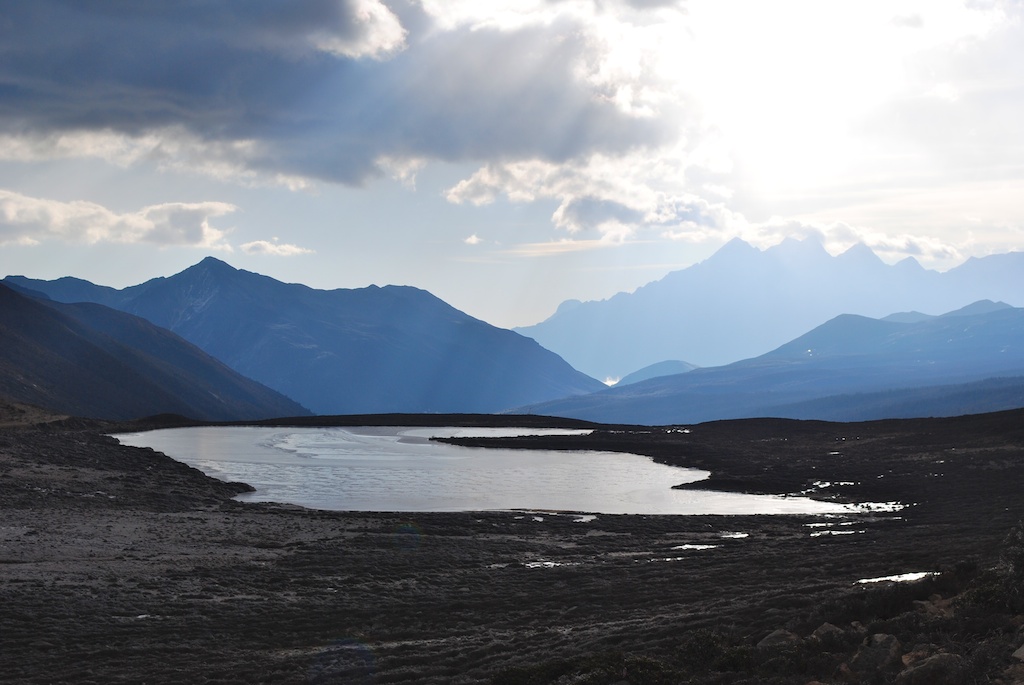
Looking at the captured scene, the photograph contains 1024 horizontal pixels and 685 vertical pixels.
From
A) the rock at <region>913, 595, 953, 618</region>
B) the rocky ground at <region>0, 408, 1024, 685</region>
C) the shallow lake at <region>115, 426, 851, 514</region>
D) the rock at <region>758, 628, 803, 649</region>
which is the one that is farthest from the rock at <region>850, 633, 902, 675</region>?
the shallow lake at <region>115, 426, 851, 514</region>

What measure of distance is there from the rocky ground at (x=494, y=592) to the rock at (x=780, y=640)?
0.19ft

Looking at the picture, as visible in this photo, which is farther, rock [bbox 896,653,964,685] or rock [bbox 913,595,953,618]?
rock [bbox 913,595,953,618]

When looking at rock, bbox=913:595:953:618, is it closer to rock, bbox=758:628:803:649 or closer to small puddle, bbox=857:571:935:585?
rock, bbox=758:628:803:649

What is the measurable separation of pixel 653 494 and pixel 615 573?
30512mm

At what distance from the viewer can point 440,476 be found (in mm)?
67812

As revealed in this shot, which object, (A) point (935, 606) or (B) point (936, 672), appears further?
(A) point (935, 606)

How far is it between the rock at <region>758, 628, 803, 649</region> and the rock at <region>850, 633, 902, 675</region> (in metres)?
1.44

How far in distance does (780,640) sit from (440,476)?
52.2 m

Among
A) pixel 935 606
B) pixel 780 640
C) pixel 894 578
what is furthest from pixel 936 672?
pixel 894 578

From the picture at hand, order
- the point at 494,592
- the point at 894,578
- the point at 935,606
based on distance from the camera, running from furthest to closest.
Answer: the point at 494,592, the point at 894,578, the point at 935,606

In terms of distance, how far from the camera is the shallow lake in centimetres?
5162

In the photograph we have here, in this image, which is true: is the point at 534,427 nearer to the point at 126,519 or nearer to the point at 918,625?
the point at 126,519

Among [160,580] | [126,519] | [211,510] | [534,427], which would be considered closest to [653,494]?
[211,510]

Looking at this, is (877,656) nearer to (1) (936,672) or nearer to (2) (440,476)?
(1) (936,672)
